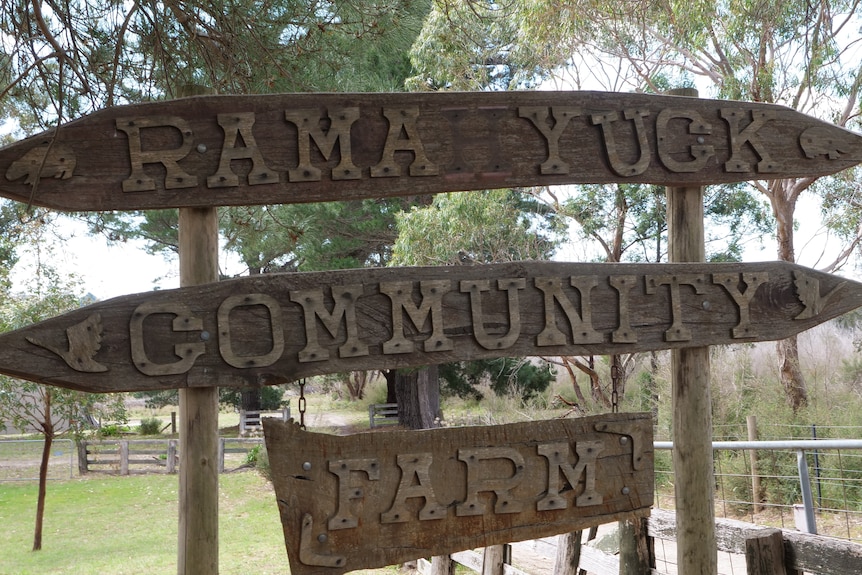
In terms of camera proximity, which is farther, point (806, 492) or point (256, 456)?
point (256, 456)

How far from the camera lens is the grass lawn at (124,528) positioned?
32.9 ft

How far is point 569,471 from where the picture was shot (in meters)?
2.73

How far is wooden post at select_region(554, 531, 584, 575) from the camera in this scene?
418 centimetres

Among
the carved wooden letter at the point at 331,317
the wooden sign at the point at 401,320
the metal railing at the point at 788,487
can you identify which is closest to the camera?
the wooden sign at the point at 401,320

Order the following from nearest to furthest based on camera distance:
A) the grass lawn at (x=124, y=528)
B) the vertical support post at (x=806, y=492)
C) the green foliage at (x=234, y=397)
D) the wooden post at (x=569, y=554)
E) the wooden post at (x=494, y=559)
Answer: the vertical support post at (x=806, y=492) < the wooden post at (x=569, y=554) < the wooden post at (x=494, y=559) < the grass lawn at (x=124, y=528) < the green foliage at (x=234, y=397)

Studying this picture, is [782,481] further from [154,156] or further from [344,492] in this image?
[154,156]

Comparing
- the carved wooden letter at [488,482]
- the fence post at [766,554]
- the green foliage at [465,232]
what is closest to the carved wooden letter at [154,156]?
the carved wooden letter at [488,482]

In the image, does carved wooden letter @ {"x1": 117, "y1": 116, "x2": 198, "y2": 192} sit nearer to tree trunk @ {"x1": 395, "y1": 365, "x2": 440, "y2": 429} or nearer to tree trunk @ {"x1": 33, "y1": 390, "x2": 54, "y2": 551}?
tree trunk @ {"x1": 33, "y1": 390, "x2": 54, "y2": 551}

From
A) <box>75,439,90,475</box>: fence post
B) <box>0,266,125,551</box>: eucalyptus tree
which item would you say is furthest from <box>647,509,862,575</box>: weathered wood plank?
<box>75,439,90,475</box>: fence post

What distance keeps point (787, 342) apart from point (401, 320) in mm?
10451

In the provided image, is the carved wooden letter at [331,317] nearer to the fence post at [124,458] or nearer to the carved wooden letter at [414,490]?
the carved wooden letter at [414,490]

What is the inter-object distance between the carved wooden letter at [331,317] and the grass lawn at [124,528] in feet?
23.1

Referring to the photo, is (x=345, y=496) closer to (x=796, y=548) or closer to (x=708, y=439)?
(x=708, y=439)

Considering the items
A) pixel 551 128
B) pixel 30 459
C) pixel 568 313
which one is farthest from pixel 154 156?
pixel 30 459
